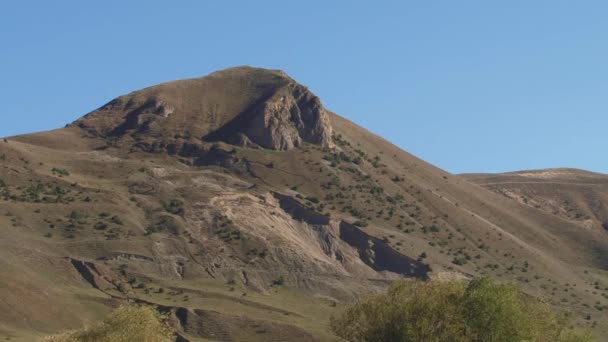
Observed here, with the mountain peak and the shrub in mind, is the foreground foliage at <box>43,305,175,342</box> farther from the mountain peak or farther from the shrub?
the mountain peak

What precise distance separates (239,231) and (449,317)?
8638 centimetres

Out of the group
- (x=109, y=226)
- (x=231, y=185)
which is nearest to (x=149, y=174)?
(x=231, y=185)

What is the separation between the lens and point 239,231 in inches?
6122

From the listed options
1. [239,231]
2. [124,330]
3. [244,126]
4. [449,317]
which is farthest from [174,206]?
[449,317]

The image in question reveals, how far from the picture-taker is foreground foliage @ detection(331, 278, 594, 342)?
234 ft

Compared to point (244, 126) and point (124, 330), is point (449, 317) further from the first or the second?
point (244, 126)

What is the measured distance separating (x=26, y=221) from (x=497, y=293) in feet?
291

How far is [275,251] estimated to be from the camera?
151 m

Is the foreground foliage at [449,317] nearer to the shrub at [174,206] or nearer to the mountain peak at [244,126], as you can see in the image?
the shrub at [174,206]

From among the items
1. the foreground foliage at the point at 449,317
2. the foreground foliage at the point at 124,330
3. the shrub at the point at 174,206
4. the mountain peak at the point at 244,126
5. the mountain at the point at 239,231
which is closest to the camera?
the foreground foliage at the point at 449,317

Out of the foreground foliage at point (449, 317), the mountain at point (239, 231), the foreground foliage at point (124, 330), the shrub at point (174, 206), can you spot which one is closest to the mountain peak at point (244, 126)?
the mountain at point (239, 231)

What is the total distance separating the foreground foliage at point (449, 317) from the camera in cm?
7131

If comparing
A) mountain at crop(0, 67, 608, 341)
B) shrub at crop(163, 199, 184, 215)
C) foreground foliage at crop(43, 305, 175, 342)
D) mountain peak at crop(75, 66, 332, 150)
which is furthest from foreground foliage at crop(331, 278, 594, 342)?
mountain peak at crop(75, 66, 332, 150)

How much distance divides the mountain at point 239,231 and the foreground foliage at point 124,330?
107 feet
